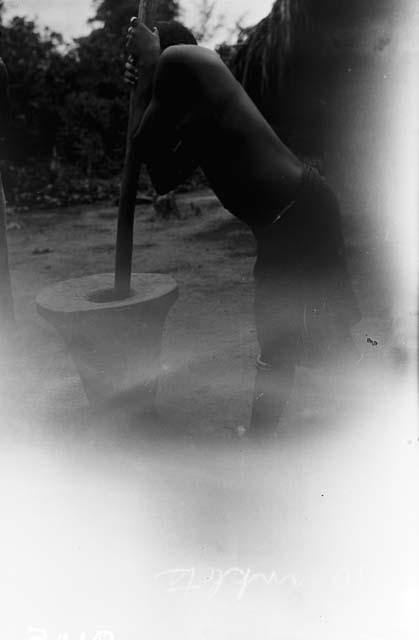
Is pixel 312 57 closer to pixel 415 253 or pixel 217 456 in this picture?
pixel 415 253

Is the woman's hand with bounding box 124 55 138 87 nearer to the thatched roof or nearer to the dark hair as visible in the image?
the dark hair

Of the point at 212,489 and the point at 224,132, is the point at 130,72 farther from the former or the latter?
the point at 212,489

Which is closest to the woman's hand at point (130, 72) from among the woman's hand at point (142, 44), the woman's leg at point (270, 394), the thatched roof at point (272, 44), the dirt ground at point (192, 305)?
the woman's hand at point (142, 44)

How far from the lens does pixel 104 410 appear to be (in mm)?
2547

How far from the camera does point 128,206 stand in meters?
2.50

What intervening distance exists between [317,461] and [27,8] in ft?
6.41

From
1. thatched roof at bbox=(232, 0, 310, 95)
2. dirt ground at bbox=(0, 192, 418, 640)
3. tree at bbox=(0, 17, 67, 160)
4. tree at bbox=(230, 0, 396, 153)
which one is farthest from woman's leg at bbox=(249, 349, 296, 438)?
tree at bbox=(0, 17, 67, 160)

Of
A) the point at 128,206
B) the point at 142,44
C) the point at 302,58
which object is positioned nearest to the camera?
the point at 302,58

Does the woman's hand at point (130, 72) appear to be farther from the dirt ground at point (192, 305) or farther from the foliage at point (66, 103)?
the dirt ground at point (192, 305)

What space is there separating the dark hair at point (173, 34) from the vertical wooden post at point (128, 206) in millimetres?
180

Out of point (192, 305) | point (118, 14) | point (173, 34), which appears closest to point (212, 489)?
point (192, 305)

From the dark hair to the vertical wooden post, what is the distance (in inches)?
7.1

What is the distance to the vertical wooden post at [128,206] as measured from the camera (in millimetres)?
2479

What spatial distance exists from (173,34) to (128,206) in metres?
0.65
